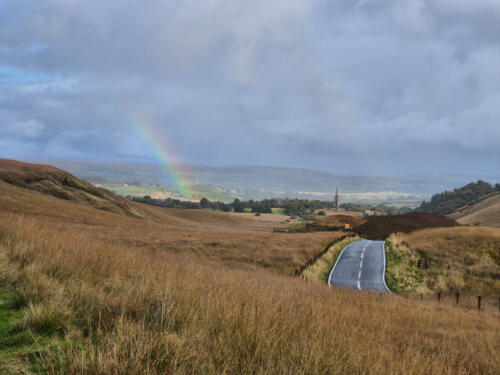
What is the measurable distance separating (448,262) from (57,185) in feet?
225

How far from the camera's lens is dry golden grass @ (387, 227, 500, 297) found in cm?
3431

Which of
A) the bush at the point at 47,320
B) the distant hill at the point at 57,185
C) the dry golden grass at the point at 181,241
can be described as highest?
the distant hill at the point at 57,185

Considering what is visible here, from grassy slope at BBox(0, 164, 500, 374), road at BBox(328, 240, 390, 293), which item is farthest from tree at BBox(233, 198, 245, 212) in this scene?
grassy slope at BBox(0, 164, 500, 374)

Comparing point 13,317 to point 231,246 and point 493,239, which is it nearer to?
point 231,246

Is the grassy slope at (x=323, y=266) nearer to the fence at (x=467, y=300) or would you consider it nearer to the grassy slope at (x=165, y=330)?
the fence at (x=467, y=300)

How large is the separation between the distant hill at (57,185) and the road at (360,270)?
47.4 metres

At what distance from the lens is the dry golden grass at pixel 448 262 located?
34312mm

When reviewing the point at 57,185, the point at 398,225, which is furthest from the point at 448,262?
the point at 57,185

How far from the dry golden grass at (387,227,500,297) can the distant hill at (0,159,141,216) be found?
53.6 meters

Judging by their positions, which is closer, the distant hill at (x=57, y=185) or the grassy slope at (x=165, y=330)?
the grassy slope at (x=165, y=330)

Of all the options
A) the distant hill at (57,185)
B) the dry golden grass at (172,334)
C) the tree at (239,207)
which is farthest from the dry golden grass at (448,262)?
the tree at (239,207)

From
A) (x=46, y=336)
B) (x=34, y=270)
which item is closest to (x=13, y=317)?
(x=46, y=336)

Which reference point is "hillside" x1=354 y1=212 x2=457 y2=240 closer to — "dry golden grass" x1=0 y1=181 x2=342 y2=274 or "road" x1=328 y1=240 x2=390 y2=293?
"dry golden grass" x1=0 y1=181 x2=342 y2=274

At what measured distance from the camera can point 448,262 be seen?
41781 mm
